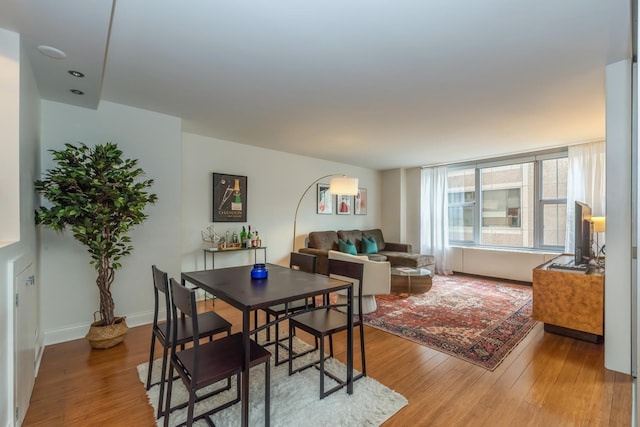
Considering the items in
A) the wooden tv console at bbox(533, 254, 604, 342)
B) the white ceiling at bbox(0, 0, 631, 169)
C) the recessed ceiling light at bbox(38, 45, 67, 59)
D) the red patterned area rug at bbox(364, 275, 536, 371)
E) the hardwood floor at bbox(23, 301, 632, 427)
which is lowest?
the hardwood floor at bbox(23, 301, 632, 427)

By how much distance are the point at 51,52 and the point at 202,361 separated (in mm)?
2293

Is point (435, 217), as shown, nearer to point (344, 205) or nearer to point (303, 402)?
point (344, 205)

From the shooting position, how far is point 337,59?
224 cm

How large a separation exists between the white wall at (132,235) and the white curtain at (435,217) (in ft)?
16.7

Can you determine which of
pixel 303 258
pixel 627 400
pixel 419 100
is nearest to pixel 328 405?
pixel 303 258

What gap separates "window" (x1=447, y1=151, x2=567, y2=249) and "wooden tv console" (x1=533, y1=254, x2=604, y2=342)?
2453mm

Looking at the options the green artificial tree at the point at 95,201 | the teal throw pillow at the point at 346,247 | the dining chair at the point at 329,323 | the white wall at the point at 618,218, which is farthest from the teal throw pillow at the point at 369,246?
the green artificial tree at the point at 95,201

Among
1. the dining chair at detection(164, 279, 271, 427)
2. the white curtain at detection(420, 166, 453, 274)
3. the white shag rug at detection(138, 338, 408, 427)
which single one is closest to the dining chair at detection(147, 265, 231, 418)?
the dining chair at detection(164, 279, 271, 427)

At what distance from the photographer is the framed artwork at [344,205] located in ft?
21.0

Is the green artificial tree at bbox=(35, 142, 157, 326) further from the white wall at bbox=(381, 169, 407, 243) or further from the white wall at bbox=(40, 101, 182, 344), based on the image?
the white wall at bbox=(381, 169, 407, 243)

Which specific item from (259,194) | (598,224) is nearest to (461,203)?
(598,224)

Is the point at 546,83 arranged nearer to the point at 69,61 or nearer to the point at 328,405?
the point at 328,405

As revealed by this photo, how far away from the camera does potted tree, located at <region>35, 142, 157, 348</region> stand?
2426mm

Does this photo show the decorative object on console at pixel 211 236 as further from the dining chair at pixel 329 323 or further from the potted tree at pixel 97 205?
the dining chair at pixel 329 323
